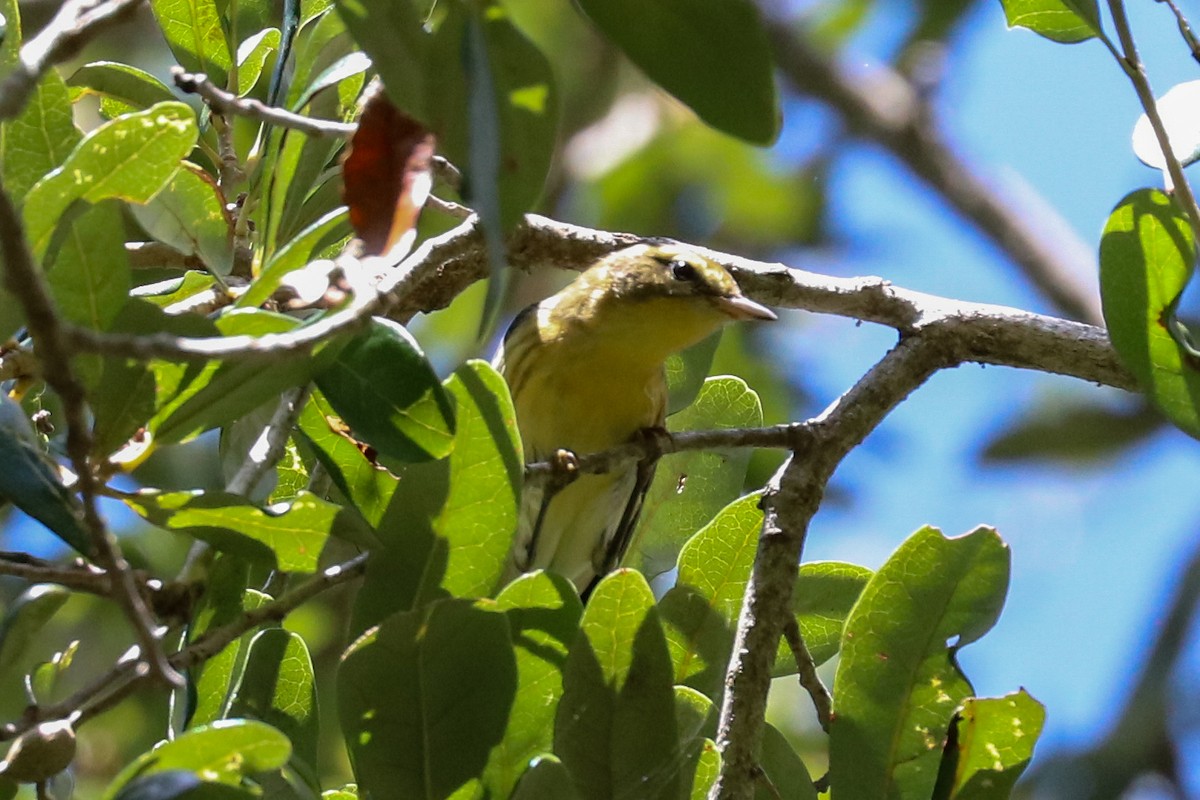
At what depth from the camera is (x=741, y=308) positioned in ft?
10.2

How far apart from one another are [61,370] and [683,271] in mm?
2421

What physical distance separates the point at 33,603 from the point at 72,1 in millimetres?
721

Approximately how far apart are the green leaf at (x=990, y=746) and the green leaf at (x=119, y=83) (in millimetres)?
1521

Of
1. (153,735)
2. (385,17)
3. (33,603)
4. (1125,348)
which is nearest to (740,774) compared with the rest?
(1125,348)

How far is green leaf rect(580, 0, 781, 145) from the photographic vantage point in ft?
4.05

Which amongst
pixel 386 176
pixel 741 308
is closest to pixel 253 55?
pixel 386 176

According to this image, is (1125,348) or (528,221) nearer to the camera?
(1125,348)

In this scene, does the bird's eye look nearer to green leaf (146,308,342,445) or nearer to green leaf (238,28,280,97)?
green leaf (238,28,280,97)

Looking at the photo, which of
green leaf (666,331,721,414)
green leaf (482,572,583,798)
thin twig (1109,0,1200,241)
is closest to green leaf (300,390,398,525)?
green leaf (482,572,583,798)

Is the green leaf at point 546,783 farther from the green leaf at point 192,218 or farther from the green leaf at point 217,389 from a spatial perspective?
the green leaf at point 192,218

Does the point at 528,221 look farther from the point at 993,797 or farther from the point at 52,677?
the point at 993,797

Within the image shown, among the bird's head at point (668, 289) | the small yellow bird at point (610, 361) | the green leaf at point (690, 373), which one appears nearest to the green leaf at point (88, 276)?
the green leaf at point (690, 373)

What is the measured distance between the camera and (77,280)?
1497mm

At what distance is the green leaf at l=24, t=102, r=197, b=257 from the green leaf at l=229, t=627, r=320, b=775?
59cm
